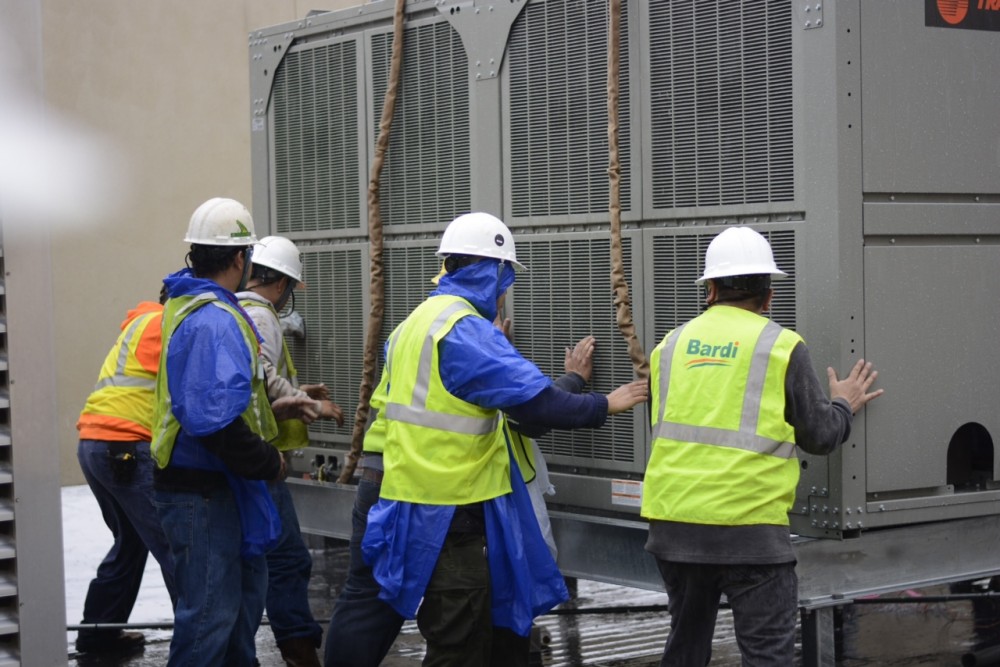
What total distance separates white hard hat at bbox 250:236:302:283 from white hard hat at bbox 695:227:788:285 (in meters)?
2.54

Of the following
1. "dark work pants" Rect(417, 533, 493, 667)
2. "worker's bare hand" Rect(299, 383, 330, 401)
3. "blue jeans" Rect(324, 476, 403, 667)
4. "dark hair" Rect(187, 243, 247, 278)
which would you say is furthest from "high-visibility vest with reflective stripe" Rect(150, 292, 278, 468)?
"worker's bare hand" Rect(299, 383, 330, 401)

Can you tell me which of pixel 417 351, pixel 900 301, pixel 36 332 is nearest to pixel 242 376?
pixel 417 351

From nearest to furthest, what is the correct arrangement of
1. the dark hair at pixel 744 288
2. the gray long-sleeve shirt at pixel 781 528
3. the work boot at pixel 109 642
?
1. the gray long-sleeve shirt at pixel 781 528
2. the dark hair at pixel 744 288
3. the work boot at pixel 109 642

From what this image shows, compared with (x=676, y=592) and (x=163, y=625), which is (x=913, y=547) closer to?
(x=676, y=592)

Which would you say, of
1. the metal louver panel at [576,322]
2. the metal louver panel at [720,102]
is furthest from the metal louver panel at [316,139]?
the metal louver panel at [720,102]

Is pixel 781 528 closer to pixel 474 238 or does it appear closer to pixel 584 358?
pixel 474 238

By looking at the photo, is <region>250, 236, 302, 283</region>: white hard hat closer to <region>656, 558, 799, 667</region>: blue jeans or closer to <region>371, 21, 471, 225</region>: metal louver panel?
<region>371, 21, 471, 225</region>: metal louver panel

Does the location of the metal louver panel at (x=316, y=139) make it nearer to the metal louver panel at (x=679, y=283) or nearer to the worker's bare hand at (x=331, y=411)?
the worker's bare hand at (x=331, y=411)

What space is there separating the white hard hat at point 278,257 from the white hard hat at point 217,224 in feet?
5.21

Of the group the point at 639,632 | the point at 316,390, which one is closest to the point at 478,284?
the point at 316,390

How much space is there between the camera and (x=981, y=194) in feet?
18.6

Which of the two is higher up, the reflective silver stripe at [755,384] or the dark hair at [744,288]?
the dark hair at [744,288]

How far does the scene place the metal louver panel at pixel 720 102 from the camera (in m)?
5.44

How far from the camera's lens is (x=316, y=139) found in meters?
7.73
